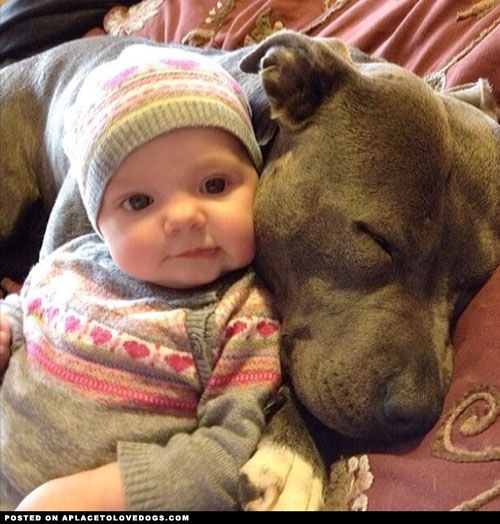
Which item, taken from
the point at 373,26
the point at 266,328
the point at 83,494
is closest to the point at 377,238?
the point at 266,328

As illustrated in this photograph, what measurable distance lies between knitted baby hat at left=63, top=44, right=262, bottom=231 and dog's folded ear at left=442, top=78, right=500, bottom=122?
43 cm

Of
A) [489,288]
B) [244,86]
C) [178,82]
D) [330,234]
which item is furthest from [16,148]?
[489,288]

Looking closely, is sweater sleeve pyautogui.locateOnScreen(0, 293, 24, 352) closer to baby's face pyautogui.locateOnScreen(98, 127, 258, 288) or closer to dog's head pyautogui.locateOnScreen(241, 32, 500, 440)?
baby's face pyautogui.locateOnScreen(98, 127, 258, 288)

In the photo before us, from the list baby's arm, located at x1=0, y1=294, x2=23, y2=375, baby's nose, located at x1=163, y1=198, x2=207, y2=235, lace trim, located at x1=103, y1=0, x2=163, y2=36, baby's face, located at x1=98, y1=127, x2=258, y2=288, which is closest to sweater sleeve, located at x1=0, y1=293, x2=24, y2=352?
baby's arm, located at x1=0, y1=294, x2=23, y2=375

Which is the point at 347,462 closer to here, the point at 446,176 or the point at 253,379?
the point at 253,379

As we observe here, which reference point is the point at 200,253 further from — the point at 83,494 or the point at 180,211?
the point at 83,494

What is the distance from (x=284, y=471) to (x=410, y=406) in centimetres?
20

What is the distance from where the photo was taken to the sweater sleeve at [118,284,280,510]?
3.66ft

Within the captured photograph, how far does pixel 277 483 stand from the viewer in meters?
1.14

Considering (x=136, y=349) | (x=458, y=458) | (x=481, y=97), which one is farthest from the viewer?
(x=481, y=97)

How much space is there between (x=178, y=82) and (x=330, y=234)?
1.09 feet

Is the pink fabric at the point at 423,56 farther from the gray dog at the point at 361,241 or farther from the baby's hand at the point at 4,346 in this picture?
the baby's hand at the point at 4,346

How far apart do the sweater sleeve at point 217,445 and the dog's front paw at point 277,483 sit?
0.02 m

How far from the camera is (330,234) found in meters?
1.26
